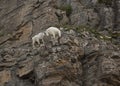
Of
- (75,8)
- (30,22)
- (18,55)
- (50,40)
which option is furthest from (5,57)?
(75,8)

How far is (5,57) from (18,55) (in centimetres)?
113

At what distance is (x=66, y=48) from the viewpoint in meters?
37.6

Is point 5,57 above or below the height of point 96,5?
below

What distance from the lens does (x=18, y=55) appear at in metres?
40.2

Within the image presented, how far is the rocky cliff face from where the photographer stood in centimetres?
3638

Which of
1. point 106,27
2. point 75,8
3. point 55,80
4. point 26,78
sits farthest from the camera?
point 75,8

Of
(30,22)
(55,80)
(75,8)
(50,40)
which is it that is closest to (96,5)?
(75,8)

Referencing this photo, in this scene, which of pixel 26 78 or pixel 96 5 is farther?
pixel 96 5

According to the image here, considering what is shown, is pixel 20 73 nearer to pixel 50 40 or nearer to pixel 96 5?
pixel 50 40

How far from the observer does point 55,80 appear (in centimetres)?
3591

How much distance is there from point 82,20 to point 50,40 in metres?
7.84

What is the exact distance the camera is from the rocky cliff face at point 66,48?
36375 mm

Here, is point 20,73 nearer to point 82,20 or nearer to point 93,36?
point 93,36

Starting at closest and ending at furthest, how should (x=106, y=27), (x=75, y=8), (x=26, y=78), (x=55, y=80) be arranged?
1. (x=55, y=80)
2. (x=26, y=78)
3. (x=106, y=27)
4. (x=75, y=8)
